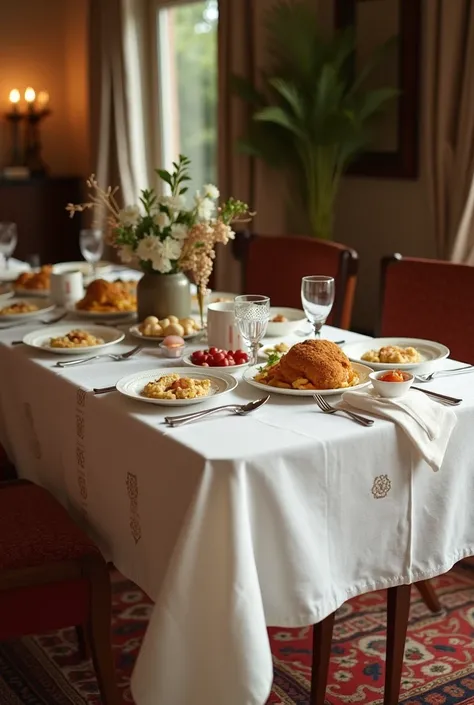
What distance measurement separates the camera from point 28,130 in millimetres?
6473

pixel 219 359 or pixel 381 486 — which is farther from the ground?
pixel 219 359

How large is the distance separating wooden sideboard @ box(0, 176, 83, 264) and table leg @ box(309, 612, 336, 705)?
461cm

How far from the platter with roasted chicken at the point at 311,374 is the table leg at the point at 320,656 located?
0.48 meters

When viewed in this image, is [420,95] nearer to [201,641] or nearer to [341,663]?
[341,663]

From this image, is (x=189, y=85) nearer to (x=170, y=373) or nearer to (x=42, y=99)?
(x=42, y=99)

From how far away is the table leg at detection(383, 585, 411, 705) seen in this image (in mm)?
1982

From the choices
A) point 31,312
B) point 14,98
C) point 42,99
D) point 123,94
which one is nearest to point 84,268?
point 31,312

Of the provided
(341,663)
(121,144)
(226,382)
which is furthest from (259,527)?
(121,144)

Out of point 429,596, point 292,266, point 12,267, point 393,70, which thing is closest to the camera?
point 429,596

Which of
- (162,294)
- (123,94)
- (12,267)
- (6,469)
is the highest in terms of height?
(123,94)

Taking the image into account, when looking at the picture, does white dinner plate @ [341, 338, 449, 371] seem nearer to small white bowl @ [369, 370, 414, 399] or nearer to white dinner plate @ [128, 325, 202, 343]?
small white bowl @ [369, 370, 414, 399]

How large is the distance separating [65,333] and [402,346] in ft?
2.85

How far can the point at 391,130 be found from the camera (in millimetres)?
4098

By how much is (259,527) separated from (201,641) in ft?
0.70
